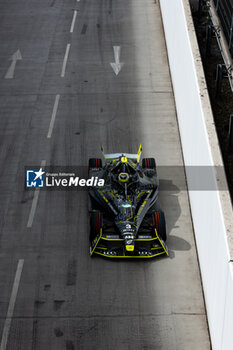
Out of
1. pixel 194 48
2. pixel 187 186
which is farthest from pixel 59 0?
pixel 187 186

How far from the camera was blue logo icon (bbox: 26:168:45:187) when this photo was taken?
62.1 ft

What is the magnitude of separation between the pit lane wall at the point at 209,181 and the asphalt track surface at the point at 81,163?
24.2 inches

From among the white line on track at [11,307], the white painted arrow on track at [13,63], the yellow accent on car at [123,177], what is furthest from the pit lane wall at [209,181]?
the white painted arrow on track at [13,63]

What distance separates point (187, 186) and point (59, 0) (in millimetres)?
14733

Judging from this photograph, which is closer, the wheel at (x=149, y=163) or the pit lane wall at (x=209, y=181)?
the pit lane wall at (x=209, y=181)

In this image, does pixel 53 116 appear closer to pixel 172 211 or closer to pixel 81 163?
pixel 81 163

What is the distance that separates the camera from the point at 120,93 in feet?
76.7

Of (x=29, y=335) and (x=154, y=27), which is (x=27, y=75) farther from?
(x=29, y=335)

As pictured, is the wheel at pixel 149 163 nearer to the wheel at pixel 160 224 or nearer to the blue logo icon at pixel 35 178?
the wheel at pixel 160 224

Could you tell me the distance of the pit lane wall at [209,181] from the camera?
1244 cm

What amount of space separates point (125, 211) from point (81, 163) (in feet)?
11.4

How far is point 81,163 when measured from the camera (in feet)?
65.0

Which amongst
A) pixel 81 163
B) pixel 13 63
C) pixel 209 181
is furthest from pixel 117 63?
pixel 209 181

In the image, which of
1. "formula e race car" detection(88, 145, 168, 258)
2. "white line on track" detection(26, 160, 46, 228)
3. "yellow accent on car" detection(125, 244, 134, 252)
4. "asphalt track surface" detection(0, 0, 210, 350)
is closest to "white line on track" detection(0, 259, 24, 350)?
"asphalt track surface" detection(0, 0, 210, 350)
